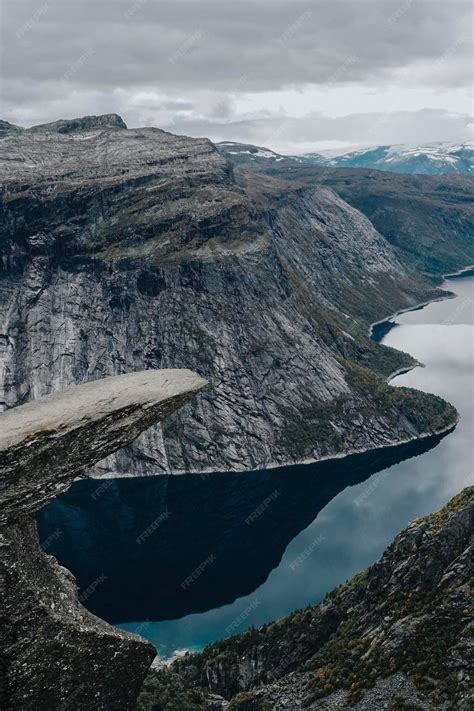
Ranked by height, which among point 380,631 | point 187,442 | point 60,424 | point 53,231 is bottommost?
point 187,442

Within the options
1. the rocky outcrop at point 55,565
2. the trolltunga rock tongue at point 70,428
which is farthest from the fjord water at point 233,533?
the trolltunga rock tongue at point 70,428

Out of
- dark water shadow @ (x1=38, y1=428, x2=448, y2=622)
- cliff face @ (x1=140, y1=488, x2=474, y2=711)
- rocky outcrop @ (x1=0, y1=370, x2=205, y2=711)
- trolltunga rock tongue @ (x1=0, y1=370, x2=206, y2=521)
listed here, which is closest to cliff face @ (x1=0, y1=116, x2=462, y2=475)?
dark water shadow @ (x1=38, y1=428, x2=448, y2=622)

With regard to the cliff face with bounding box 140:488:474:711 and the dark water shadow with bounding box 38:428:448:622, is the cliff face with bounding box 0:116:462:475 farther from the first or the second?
the cliff face with bounding box 140:488:474:711

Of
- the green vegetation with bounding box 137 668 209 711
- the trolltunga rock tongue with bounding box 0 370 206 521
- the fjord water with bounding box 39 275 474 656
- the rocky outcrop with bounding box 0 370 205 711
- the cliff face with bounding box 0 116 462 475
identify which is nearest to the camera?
the trolltunga rock tongue with bounding box 0 370 206 521

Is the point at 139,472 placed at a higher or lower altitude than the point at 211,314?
lower

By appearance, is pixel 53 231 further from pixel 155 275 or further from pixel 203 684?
pixel 203 684

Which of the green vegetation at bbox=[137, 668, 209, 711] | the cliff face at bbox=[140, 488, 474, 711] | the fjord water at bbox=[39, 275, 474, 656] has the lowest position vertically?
the fjord water at bbox=[39, 275, 474, 656]

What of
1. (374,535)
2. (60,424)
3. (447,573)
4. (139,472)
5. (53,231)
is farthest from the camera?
(53,231)

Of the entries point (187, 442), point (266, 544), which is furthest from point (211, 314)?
point (266, 544)
